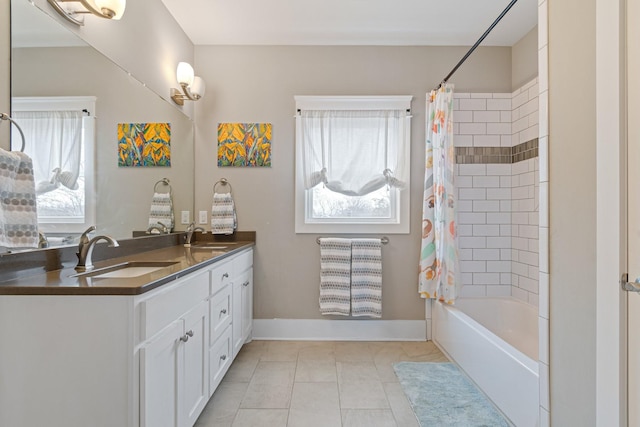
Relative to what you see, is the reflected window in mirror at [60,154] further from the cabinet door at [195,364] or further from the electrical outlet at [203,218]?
the electrical outlet at [203,218]

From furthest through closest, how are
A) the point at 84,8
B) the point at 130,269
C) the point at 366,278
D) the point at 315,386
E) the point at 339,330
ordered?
1. the point at 339,330
2. the point at 366,278
3. the point at 315,386
4. the point at 130,269
5. the point at 84,8

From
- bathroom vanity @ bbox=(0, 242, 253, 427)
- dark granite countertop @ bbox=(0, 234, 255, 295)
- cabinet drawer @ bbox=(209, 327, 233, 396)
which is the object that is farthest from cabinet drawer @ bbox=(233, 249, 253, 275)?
bathroom vanity @ bbox=(0, 242, 253, 427)

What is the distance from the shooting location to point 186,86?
2.62 meters

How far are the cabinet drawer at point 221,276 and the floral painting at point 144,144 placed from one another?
2.81ft

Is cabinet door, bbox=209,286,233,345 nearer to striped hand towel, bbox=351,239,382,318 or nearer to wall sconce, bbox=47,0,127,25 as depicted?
striped hand towel, bbox=351,239,382,318

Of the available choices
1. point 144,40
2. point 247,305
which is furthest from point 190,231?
point 144,40

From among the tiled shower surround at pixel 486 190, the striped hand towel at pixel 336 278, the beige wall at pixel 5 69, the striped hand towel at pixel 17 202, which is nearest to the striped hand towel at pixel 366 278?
the striped hand towel at pixel 336 278

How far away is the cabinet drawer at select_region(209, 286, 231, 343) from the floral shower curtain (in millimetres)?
1581

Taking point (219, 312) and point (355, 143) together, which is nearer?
point (219, 312)

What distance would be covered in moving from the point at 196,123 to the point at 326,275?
5.74ft

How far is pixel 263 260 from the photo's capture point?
2.95 metres

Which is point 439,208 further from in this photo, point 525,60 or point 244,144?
point 244,144

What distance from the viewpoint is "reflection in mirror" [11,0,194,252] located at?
1.35m

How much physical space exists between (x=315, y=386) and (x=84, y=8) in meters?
2.41
